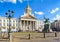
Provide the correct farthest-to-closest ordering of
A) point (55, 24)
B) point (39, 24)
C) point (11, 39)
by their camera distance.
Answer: point (55, 24), point (39, 24), point (11, 39)

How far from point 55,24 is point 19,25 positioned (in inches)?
1017

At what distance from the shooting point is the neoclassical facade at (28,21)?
72.7m

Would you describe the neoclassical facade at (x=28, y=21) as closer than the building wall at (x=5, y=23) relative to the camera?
No

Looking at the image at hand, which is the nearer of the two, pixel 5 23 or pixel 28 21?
pixel 5 23

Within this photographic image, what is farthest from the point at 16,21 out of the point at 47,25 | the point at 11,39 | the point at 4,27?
the point at 11,39

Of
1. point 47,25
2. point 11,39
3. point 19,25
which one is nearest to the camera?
point 11,39

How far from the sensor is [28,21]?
75062 mm

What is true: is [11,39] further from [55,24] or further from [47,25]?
[55,24]

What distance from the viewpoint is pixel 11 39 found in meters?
16.4

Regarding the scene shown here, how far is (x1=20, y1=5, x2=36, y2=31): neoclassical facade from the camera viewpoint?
7271cm

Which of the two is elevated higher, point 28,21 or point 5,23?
point 28,21

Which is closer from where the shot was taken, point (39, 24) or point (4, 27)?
point (4, 27)

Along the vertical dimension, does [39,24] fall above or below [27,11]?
below

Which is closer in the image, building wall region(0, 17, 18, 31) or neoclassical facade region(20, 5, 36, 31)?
building wall region(0, 17, 18, 31)
